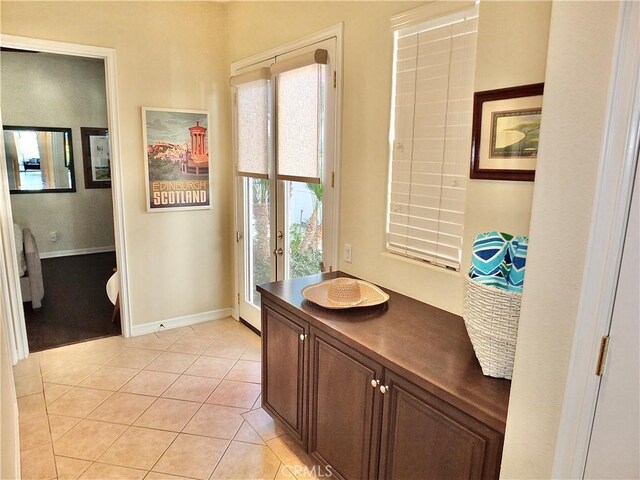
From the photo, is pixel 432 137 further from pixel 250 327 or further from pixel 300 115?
pixel 250 327

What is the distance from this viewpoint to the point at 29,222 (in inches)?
240

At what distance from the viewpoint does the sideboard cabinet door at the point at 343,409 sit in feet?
5.51

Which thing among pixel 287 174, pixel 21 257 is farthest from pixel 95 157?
pixel 287 174

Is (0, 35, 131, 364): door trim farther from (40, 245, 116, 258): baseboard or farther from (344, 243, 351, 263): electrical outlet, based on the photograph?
(40, 245, 116, 258): baseboard

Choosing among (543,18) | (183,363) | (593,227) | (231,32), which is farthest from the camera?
(231,32)

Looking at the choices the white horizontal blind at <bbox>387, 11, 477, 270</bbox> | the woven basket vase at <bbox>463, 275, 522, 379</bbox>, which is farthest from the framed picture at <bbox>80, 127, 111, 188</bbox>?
the woven basket vase at <bbox>463, 275, 522, 379</bbox>

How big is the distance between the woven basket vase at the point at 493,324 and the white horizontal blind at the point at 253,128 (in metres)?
2.24

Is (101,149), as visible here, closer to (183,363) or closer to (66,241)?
(66,241)

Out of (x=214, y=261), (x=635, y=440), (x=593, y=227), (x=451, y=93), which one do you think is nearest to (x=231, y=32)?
(x=214, y=261)

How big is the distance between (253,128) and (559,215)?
2.86m

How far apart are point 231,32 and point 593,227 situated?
3.63 m

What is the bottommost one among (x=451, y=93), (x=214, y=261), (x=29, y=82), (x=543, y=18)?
(x=214, y=261)

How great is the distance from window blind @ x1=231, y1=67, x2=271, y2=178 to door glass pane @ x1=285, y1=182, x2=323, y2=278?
38 cm

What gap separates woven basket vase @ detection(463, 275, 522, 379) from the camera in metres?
1.29
